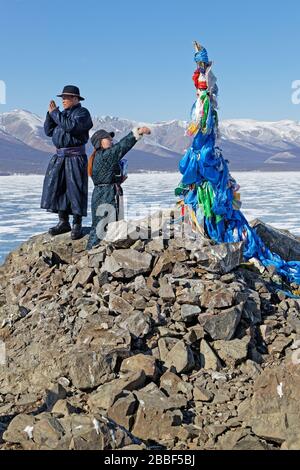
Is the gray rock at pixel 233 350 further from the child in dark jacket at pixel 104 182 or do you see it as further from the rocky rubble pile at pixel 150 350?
the child in dark jacket at pixel 104 182

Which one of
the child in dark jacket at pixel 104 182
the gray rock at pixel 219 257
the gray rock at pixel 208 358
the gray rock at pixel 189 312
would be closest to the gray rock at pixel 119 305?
the gray rock at pixel 189 312

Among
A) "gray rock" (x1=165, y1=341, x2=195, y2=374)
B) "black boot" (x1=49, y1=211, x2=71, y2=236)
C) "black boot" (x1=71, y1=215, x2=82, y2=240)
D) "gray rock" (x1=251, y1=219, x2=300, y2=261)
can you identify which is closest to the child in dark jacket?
"black boot" (x1=71, y1=215, x2=82, y2=240)

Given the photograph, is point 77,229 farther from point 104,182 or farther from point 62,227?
point 104,182

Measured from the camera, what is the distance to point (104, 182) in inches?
255

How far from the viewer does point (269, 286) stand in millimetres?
6086

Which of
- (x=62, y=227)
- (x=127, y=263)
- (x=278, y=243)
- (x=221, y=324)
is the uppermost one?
(x=62, y=227)

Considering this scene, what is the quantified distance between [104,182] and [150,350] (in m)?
2.60

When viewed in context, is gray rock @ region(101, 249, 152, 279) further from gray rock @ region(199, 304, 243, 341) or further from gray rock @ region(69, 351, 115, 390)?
gray rock @ region(69, 351, 115, 390)

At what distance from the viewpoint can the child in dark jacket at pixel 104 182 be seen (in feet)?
20.9

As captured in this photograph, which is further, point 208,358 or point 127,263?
point 127,263

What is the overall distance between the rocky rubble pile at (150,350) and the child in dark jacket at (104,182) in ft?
1.63

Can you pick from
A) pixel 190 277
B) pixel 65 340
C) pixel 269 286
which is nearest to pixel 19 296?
pixel 65 340

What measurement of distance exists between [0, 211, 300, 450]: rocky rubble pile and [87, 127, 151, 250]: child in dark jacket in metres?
0.50

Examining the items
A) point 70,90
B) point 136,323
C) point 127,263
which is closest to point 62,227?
point 70,90
